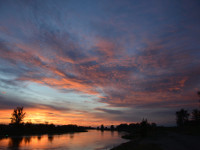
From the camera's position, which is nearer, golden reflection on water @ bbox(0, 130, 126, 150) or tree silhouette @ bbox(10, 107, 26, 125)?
golden reflection on water @ bbox(0, 130, 126, 150)

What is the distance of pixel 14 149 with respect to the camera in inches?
1684

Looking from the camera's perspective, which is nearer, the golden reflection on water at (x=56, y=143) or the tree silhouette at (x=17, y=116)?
the golden reflection on water at (x=56, y=143)

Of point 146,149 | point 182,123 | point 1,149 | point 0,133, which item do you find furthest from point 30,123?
point 146,149

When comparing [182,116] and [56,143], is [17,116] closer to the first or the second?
[56,143]

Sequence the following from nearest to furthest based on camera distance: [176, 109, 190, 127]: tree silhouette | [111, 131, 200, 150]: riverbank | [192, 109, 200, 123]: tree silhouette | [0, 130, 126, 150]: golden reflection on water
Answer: [111, 131, 200, 150]: riverbank < [0, 130, 126, 150]: golden reflection on water < [192, 109, 200, 123]: tree silhouette < [176, 109, 190, 127]: tree silhouette

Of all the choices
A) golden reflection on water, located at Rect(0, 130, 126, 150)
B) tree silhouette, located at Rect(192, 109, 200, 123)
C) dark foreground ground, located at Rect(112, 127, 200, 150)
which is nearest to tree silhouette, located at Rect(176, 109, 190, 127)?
tree silhouette, located at Rect(192, 109, 200, 123)

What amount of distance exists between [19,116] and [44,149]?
9690cm

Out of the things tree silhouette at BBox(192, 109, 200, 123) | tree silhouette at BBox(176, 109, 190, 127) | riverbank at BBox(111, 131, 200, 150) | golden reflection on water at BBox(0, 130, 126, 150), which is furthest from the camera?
tree silhouette at BBox(176, 109, 190, 127)

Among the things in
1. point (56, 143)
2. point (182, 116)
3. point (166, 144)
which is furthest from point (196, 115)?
point (56, 143)

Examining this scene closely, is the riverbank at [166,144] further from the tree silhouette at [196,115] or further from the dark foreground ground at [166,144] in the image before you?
the tree silhouette at [196,115]

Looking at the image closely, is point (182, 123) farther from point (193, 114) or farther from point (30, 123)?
point (30, 123)

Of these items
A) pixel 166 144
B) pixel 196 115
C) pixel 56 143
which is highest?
pixel 196 115

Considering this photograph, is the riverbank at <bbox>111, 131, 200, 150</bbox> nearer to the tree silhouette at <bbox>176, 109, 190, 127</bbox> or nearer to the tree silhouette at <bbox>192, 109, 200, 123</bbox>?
the tree silhouette at <bbox>192, 109, 200, 123</bbox>

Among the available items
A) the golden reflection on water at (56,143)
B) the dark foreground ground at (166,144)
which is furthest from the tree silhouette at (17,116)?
the dark foreground ground at (166,144)
